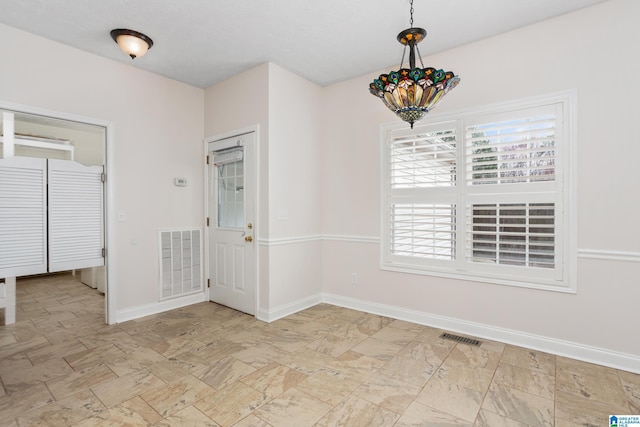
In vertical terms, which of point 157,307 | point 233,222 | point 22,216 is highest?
point 22,216

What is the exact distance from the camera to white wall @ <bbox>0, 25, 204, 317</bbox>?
3234 millimetres

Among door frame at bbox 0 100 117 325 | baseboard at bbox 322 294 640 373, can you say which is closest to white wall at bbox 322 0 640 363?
baseboard at bbox 322 294 640 373

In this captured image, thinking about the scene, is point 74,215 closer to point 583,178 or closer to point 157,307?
point 157,307

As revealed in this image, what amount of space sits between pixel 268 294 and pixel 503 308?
2.53 m

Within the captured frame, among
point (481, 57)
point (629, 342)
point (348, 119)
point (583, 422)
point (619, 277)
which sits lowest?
point (583, 422)

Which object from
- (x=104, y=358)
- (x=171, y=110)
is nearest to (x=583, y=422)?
(x=104, y=358)

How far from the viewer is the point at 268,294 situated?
12.7 ft

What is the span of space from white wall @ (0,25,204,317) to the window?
2.75 m

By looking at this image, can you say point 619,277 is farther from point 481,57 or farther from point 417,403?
point 481,57

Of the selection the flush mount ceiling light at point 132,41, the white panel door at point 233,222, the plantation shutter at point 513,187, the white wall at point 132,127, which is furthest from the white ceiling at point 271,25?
the white panel door at point 233,222

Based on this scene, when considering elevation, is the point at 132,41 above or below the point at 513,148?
above

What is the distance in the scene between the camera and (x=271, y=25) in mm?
3070

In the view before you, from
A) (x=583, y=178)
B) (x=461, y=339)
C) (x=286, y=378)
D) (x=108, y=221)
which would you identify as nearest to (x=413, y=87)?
(x=583, y=178)

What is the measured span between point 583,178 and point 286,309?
11.0 ft
